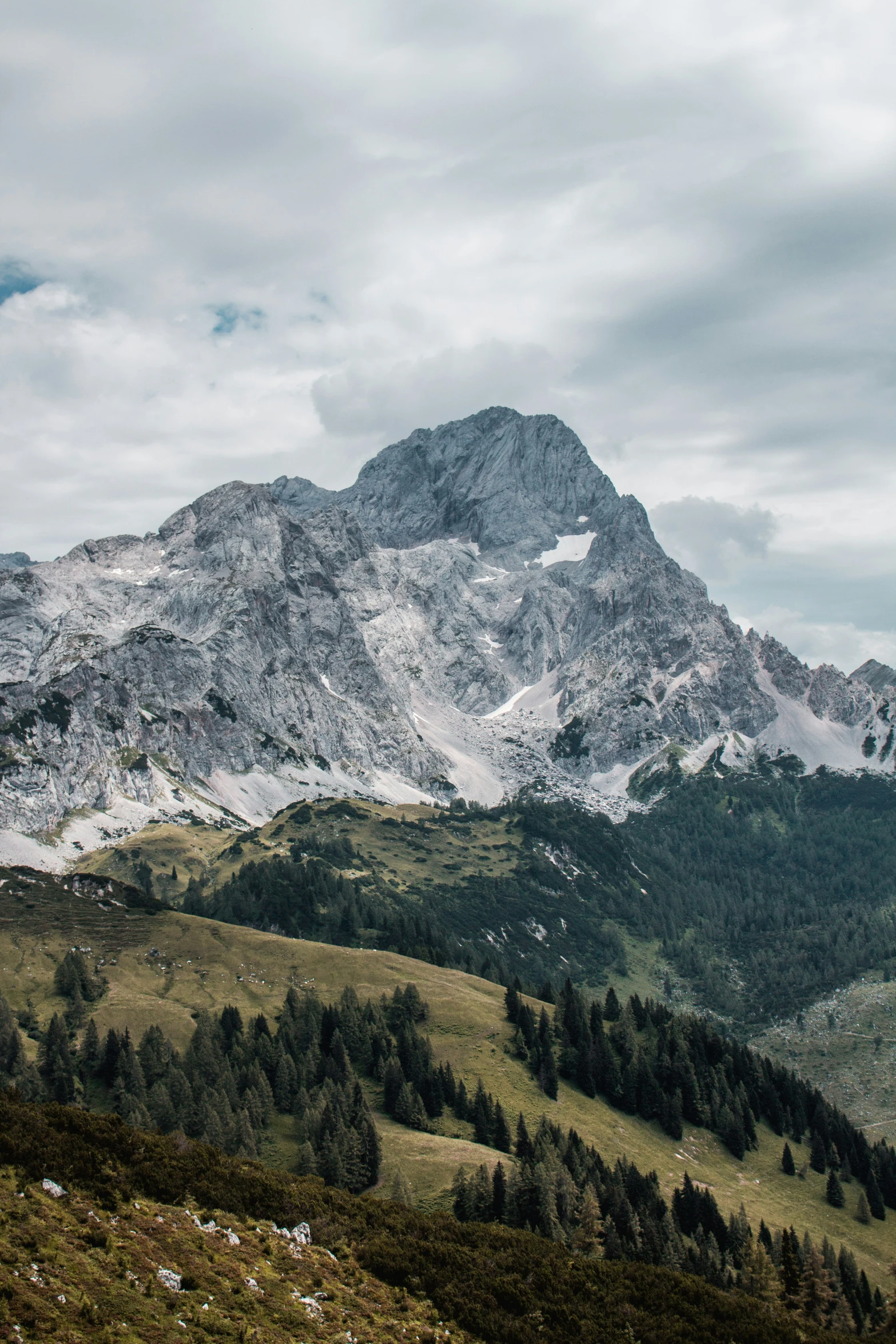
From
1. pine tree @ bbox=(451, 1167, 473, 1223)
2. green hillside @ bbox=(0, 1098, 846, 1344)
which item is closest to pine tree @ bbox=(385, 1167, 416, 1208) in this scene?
pine tree @ bbox=(451, 1167, 473, 1223)

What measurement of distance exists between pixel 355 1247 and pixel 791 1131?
149727mm

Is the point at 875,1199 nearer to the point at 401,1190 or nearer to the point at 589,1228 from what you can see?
the point at 589,1228

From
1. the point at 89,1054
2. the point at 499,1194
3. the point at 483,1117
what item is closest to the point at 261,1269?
the point at 499,1194

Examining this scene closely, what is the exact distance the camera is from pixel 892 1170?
18950cm

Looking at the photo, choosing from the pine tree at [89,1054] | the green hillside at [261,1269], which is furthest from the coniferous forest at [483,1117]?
the green hillside at [261,1269]

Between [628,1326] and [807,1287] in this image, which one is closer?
[628,1326]

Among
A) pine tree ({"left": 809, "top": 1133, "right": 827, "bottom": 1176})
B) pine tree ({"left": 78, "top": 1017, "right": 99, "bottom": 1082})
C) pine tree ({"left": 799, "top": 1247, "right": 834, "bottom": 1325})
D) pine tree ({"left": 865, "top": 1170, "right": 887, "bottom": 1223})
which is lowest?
pine tree ({"left": 865, "top": 1170, "right": 887, "bottom": 1223})

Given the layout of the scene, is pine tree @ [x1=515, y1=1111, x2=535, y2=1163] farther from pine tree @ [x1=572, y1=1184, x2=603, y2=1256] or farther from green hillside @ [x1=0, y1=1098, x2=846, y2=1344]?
green hillside @ [x1=0, y1=1098, x2=846, y2=1344]

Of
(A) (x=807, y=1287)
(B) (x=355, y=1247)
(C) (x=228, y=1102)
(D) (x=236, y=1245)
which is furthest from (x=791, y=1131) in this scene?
(D) (x=236, y=1245)

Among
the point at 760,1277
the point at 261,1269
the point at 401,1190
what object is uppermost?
the point at 261,1269

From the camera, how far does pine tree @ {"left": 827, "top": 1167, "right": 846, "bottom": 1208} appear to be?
175000 millimetres

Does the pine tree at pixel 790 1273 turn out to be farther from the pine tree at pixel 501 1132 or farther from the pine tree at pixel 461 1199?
the pine tree at pixel 501 1132

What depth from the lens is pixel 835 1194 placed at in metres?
175

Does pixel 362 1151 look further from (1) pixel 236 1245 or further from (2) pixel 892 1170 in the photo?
(2) pixel 892 1170
